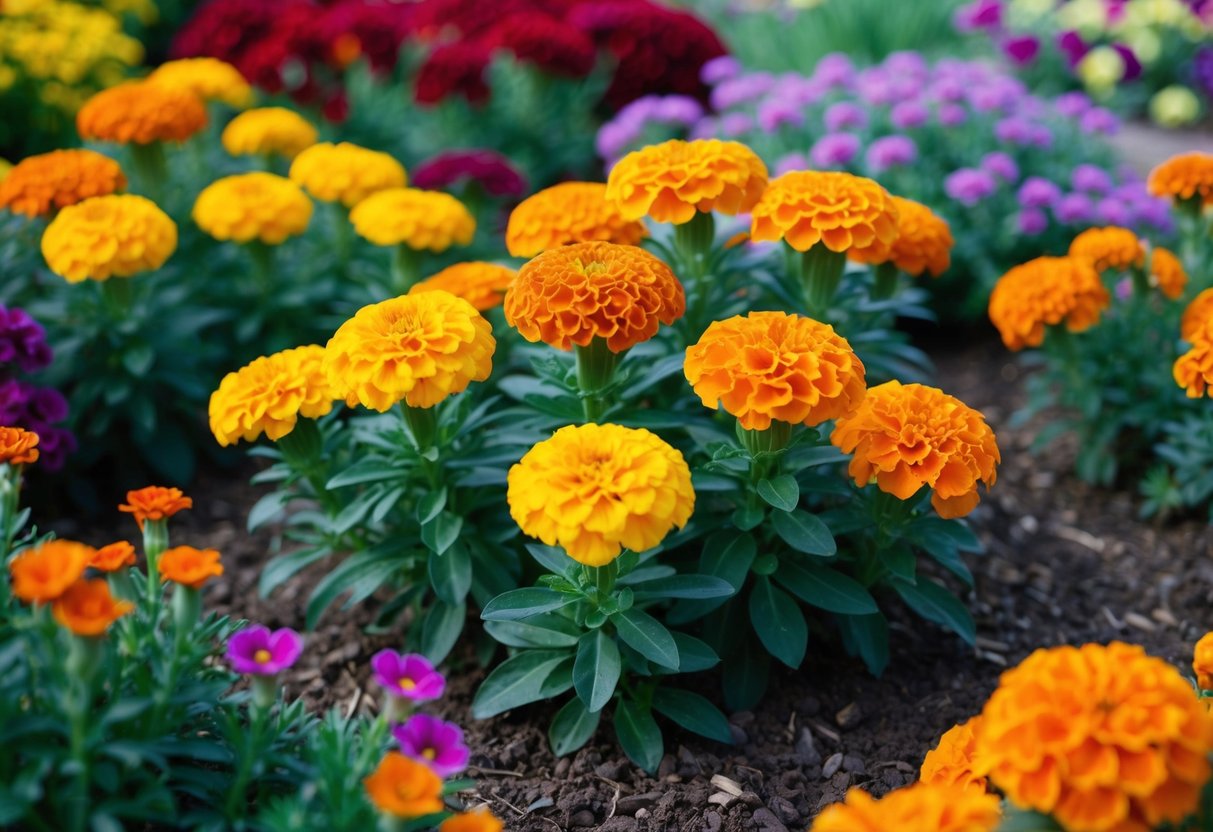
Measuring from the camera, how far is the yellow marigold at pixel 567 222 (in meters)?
2.73

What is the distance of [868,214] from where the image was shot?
8.33 feet

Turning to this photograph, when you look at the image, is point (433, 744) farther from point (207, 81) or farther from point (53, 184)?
point (207, 81)

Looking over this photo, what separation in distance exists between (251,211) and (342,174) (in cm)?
33

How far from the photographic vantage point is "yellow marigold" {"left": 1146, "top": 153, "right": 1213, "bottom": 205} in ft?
10.5

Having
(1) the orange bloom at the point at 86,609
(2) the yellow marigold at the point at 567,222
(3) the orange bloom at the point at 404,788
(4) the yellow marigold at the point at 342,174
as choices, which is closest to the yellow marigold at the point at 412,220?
(4) the yellow marigold at the point at 342,174

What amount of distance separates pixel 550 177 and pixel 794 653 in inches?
158

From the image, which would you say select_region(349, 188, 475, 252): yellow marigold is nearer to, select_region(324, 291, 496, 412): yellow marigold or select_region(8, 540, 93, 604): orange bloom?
select_region(324, 291, 496, 412): yellow marigold

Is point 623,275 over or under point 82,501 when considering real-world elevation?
over

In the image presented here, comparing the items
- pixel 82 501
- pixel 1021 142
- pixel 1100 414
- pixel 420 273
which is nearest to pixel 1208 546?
pixel 1100 414

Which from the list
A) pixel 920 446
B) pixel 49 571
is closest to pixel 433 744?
pixel 49 571

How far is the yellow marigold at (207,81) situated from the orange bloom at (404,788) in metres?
3.37

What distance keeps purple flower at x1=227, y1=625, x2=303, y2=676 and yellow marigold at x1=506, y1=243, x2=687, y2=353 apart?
762mm

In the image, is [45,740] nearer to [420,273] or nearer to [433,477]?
[433,477]

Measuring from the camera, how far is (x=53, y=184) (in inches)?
128
